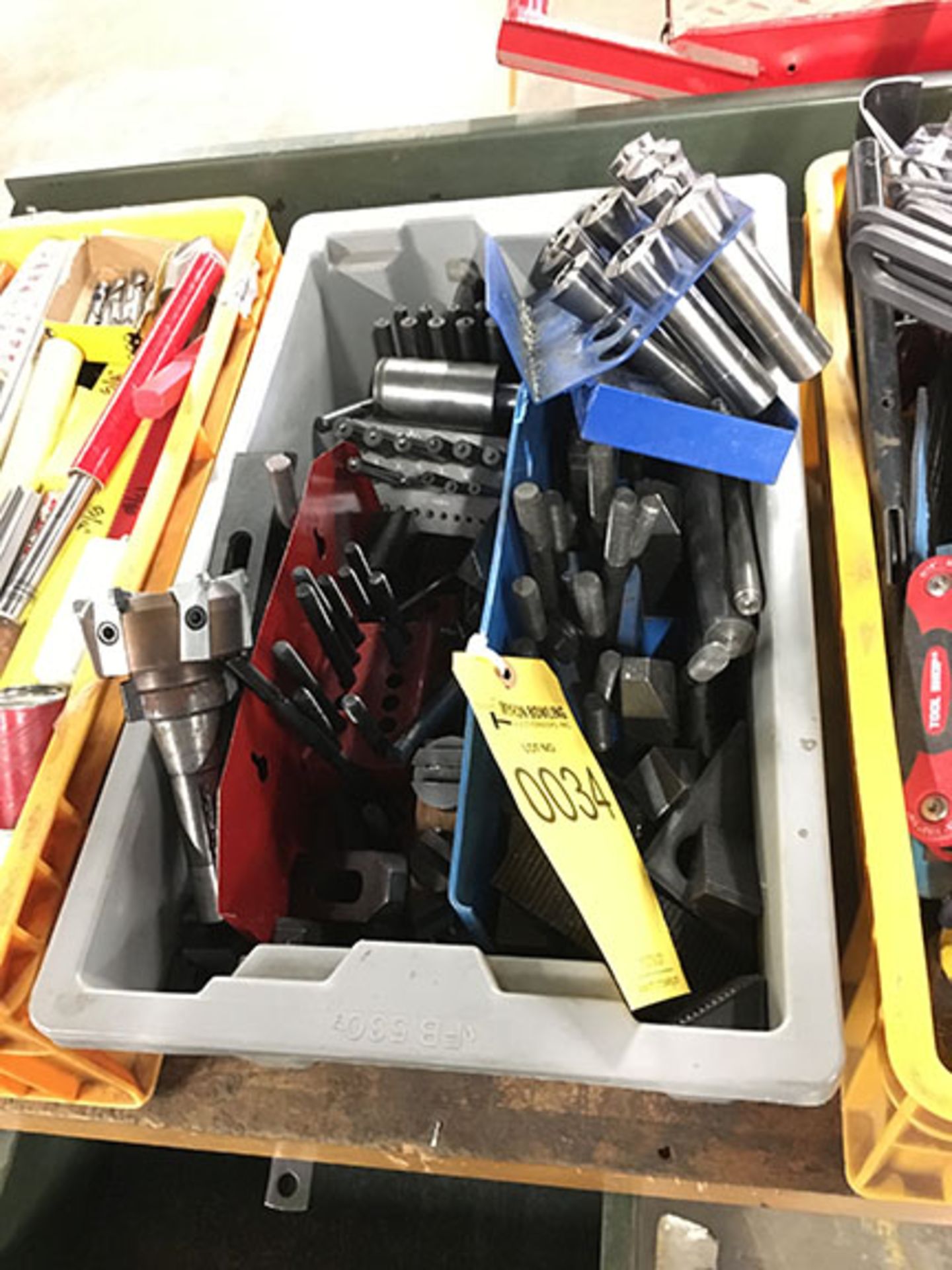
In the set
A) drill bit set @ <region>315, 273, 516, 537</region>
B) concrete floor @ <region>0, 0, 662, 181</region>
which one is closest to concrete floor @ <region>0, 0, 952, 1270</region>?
concrete floor @ <region>0, 0, 662, 181</region>

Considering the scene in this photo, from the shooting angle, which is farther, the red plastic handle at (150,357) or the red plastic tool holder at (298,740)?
the red plastic handle at (150,357)

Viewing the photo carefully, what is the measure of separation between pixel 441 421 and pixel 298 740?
29 cm

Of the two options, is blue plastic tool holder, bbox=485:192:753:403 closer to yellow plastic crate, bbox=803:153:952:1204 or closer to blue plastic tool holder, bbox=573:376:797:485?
blue plastic tool holder, bbox=573:376:797:485

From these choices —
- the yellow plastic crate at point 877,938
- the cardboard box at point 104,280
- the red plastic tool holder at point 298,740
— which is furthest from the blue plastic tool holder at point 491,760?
the cardboard box at point 104,280

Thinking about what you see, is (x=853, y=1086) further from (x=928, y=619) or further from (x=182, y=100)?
(x=182, y=100)

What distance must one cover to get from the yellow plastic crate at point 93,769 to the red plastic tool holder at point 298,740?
0.11 metres

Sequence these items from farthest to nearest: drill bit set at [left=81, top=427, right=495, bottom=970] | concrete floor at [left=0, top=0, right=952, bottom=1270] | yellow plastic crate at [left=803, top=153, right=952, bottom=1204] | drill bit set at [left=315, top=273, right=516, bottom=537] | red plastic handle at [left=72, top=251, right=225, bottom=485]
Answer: concrete floor at [left=0, top=0, right=952, bottom=1270]
red plastic handle at [left=72, top=251, right=225, bottom=485]
drill bit set at [left=315, top=273, right=516, bottom=537]
drill bit set at [left=81, top=427, right=495, bottom=970]
yellow plastic crate at [left=803, top=153, right=952, bottom=1204]

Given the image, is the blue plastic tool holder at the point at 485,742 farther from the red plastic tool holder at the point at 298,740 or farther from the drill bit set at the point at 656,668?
the red plastic tool holder at the point at 298,740

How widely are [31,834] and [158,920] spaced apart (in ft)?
0.34

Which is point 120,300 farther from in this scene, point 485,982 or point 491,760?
point 485,982

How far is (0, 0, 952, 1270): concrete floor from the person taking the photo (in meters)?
1.78

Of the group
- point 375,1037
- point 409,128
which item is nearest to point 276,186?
point 409,128

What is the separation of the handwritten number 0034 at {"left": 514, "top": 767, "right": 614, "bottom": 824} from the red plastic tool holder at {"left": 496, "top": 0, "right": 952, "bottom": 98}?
82 cm

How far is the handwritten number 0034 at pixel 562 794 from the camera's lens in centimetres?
54
